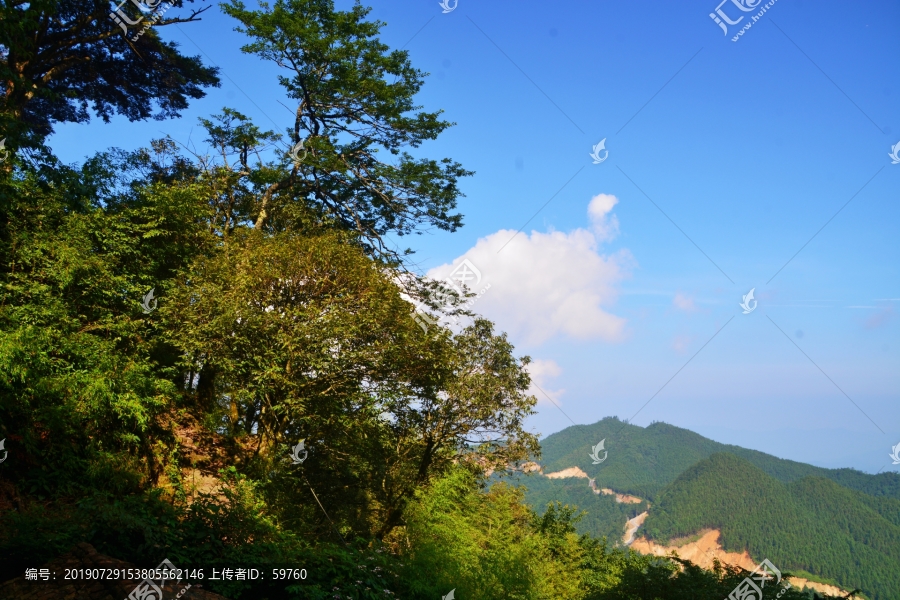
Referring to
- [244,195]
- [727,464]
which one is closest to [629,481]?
[727,464]

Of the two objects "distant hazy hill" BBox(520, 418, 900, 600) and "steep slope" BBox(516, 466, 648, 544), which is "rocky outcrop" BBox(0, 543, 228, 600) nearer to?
"distant hazy hill" BBox(520, 418, 900, 600)

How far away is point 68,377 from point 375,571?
4522mm

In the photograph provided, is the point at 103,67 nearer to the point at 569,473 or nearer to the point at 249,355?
the point at 249,355

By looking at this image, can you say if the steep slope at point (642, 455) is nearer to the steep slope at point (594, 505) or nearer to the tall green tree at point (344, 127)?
the steep slope at point (594, 505)

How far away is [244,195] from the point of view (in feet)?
45.6

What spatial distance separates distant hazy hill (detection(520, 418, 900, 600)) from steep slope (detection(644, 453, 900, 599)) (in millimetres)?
149

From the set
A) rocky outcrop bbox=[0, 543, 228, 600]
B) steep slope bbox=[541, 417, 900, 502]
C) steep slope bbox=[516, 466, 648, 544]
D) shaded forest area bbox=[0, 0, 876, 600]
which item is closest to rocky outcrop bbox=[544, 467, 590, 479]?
steep slope bbox=[541, 417, 900, 502]

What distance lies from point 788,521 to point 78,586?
105 metres

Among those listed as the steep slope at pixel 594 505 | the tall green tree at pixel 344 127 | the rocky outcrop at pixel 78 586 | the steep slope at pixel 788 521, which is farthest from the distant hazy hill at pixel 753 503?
the rocky outcrop at pixel 78 586

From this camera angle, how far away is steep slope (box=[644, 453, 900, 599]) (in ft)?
241

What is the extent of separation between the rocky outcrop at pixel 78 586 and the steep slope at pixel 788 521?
77.4m

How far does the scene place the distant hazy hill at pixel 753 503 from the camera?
75312mm

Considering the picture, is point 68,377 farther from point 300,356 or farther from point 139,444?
point 300,356

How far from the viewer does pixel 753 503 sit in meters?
98.1
